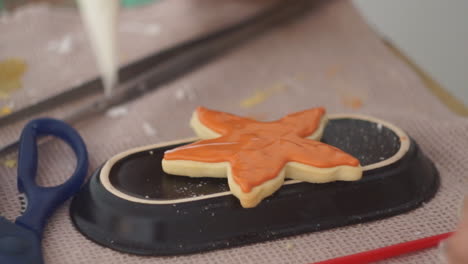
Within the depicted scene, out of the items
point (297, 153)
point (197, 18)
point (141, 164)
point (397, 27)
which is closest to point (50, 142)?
point (141, 164)

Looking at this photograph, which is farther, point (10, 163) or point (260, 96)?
point (260, 96)

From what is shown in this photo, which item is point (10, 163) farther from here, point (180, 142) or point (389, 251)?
point (389, 251)

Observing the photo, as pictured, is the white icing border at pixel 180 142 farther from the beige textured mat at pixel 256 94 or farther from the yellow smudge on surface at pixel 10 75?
the yellow smudge on surface at pixel 10 75

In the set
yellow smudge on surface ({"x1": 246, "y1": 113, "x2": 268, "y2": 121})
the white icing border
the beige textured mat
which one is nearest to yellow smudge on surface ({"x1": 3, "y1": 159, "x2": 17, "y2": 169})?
the beige textured mat

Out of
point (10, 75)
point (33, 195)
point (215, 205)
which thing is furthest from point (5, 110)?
point (215, 205)

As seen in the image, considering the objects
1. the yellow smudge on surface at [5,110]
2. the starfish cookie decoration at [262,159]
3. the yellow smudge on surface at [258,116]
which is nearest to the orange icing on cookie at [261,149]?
the starfish cookie decoration at [262,159]

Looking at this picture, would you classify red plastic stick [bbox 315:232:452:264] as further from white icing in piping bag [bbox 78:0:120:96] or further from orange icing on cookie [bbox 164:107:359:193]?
white icing in piping bag [bbox 78:0:120:96]

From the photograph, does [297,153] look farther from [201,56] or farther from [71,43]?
[71,43]
